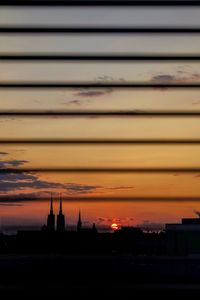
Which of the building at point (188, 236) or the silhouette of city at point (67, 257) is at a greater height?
the building at point (188, 236)

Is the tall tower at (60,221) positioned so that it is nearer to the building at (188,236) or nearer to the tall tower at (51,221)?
the tall tower at (51,221)

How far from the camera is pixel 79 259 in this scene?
7.08 ft

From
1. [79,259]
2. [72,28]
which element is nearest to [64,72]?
[72,28]

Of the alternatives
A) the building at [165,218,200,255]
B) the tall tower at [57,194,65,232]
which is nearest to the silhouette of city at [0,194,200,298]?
the tall tower at [57,194,65,232]

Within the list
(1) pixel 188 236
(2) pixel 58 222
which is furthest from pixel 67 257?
(1) pixel 188 236

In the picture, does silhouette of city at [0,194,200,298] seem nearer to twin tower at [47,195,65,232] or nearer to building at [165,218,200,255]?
twin tower at [47,195,65,232]

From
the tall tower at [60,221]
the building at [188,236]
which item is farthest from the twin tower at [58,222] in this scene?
the building at [188,236]

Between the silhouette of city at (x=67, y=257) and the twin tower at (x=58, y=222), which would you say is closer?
the silhouette of city at (x=67, y=257)

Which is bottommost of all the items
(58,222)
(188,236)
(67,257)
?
(67,257)

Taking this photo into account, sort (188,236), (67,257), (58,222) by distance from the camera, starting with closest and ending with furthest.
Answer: (67,257)
(58,222)
(188,236)

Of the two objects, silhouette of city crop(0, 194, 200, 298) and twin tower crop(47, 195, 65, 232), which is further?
twin tower crop(47, 195, 65, 232)

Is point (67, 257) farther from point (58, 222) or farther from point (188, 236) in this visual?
point (188, 236)

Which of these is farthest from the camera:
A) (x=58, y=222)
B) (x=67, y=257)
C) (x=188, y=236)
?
(x=188, y=236)

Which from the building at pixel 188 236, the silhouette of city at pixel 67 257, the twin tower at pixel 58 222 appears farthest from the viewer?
the building at pixel 188 236
